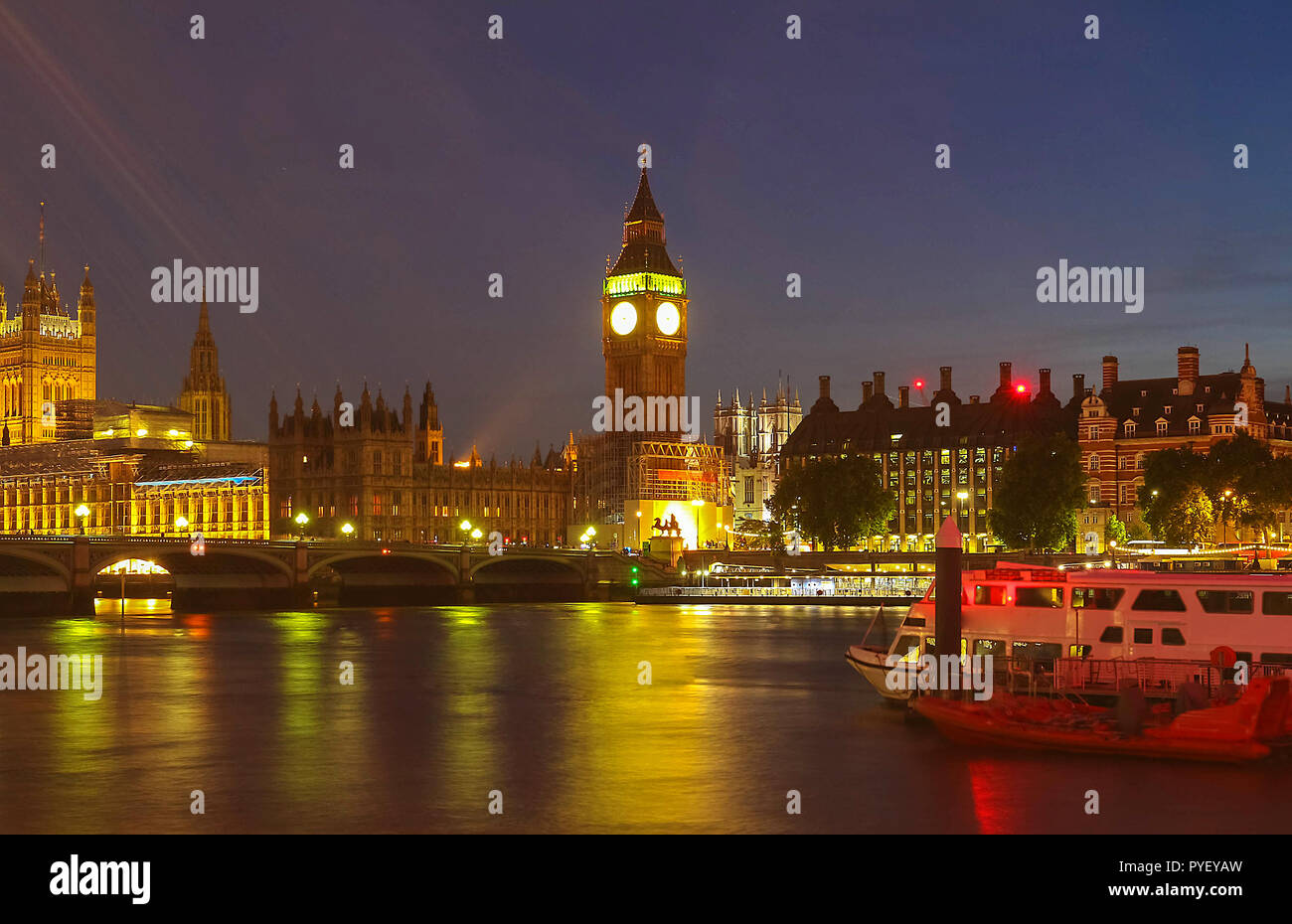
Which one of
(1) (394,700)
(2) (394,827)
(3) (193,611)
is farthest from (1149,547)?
(2) (394,827)

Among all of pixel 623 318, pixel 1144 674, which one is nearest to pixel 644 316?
pixel 623 318

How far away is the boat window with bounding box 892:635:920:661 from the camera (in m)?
42.8

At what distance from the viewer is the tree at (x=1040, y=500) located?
117m

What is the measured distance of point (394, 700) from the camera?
49938 millimetres

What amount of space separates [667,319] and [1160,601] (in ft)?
417

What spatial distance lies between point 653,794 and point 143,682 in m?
26.5

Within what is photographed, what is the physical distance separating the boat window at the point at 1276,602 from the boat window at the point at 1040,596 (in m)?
4.69

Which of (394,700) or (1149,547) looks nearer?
(394,700)

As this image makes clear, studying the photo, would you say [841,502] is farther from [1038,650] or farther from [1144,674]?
[1144,674]

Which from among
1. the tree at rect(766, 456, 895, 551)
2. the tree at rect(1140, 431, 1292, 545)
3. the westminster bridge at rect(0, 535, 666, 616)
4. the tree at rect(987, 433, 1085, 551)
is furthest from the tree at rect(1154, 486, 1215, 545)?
the westminster bridge at rect(0, 535, 666, 616)

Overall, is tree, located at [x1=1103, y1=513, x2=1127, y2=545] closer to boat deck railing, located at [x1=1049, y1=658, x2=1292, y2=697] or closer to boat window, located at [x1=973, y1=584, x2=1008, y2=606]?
boat window, located at [x1=973, y1=584, x2=1008, y2=606]

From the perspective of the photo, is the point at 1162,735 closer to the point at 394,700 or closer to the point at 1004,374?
the point at 394,700

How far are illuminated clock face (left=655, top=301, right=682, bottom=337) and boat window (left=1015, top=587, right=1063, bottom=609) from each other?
12394 cm
